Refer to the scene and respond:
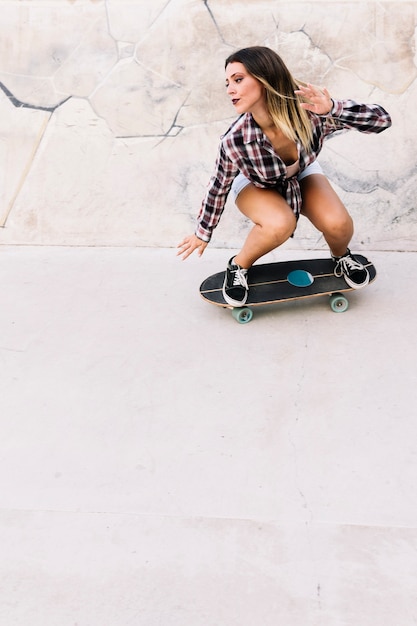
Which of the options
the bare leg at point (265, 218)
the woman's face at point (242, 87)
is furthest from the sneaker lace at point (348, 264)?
the woman's face at point (242, 87)

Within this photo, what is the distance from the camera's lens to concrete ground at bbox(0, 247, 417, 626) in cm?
158

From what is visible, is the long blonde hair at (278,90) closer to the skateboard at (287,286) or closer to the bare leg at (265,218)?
the bare leg at (265,218)

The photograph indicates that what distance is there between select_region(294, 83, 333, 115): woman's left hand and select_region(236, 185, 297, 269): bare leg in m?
0.37

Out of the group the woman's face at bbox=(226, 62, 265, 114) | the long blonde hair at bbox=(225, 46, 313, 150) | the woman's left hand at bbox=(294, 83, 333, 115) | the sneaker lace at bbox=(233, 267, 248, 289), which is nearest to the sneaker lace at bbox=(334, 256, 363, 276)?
the sneaker lace at bbox=(233, 267, 248, 289)

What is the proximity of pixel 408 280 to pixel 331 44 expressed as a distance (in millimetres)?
1388

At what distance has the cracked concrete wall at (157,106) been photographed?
3783mm

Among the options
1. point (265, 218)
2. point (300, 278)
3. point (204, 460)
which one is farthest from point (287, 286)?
point (204, 460)

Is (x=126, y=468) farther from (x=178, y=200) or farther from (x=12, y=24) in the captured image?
(x=12, y=24)

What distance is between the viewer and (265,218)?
2775 millimetres

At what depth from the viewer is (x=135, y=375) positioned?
252 cm

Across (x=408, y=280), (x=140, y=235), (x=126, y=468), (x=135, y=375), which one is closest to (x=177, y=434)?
(x=126, y=468)

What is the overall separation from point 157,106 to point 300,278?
1497mm

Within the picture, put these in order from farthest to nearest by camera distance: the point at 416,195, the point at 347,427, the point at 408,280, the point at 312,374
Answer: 1. the point at 416,195
2. the point at 408,280
3. the point at 312,374
4. the point at 347,427

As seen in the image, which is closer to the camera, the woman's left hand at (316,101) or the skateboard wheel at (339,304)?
the woman's left hand at (316,101)
